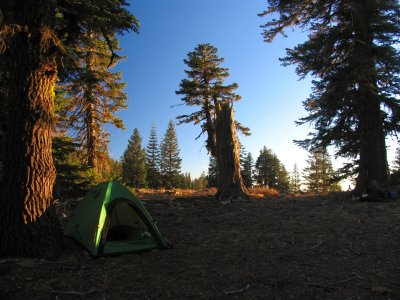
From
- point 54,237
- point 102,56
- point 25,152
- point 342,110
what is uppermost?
point 102,56

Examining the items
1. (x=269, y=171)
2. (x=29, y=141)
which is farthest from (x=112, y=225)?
(x=269, y=171)

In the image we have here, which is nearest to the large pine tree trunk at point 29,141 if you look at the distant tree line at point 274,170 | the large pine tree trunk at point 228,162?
the large pine tree trunk at point 228,162

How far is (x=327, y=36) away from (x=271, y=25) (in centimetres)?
239

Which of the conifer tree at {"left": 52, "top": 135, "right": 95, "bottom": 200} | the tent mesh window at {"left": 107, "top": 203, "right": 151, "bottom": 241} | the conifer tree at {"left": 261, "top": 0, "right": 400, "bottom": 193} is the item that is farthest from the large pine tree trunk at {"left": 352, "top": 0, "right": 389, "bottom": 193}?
the conifer tree at {"left": 52, "top": 135, "right": 95, "bottom": 200}

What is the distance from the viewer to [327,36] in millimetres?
13508

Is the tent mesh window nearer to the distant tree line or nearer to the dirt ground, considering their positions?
the dirt ground

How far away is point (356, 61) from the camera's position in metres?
12.2

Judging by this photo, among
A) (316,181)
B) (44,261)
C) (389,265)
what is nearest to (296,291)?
(389,265)

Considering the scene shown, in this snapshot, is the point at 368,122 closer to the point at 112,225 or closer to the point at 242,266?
the point at 242,266

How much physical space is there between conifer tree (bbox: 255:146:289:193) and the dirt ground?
45.4 meters

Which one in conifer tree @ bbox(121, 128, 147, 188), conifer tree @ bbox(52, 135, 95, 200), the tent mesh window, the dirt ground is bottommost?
the dirt ground

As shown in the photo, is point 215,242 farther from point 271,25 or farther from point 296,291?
point 271,25

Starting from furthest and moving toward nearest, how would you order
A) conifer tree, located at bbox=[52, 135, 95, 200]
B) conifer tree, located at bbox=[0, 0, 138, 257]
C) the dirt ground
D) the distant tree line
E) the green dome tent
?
1. the distant tree line
2. conifer tree, located at bbox=[52, 135, 95, 200]
3. the green dome tent
4. conifer tree, located at bbox=[0, 0, 138, 257]
5. the dirt ground

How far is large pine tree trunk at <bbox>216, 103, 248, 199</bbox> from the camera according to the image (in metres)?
14.0
